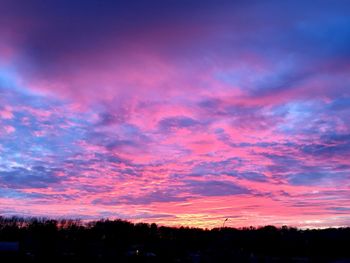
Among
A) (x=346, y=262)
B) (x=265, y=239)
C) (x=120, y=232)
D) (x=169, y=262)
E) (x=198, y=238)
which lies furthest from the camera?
(x=120, y=232)

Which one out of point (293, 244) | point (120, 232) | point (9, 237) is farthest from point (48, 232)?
point (293, 244)

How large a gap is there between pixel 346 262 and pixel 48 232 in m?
108

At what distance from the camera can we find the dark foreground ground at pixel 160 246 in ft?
229

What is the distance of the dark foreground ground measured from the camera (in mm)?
69750

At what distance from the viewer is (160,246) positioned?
13112cm

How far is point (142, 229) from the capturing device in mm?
199125

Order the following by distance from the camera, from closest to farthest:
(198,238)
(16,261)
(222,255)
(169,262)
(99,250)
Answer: (222,255), (16,261), (169,262), (99,250), (198,238)

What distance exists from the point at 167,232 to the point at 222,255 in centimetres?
14683

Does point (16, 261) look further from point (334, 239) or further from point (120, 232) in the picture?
point (120, 232)

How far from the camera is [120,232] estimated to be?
186125 mm

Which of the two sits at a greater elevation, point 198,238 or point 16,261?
point 198,238

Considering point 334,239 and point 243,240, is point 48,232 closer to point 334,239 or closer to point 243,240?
point 243,240

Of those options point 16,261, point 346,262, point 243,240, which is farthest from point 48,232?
point 346,262

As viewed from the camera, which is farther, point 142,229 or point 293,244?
point 142,229
